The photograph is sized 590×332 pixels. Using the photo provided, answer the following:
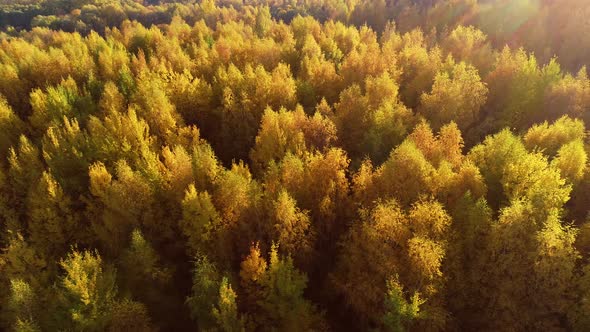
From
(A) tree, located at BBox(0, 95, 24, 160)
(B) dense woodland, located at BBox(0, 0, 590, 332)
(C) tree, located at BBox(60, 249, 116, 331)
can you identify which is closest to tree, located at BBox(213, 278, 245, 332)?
(B) dense woodland, located at BBox(0, 0, 590, 332)

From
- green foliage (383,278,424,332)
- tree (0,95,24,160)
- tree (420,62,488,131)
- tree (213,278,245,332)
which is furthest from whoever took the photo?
tree (420,62,488,131)

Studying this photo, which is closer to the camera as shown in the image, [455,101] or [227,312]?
[227,312]

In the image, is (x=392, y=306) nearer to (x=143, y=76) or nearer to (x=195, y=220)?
(x=195, y=220)

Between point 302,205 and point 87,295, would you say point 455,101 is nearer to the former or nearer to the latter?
point 302,205

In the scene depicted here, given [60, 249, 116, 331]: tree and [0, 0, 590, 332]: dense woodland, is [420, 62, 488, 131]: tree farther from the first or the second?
[60, 249, 116, 331]: tree

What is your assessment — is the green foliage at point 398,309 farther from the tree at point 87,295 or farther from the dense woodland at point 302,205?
the tree at point 87,295

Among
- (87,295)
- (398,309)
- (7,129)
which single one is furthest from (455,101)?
(7,129)

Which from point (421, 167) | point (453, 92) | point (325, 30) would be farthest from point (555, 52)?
point (421, 167)

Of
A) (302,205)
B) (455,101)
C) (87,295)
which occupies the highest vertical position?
(455,101)

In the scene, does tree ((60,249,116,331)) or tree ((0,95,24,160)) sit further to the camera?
tree ((0,95,24,160))
